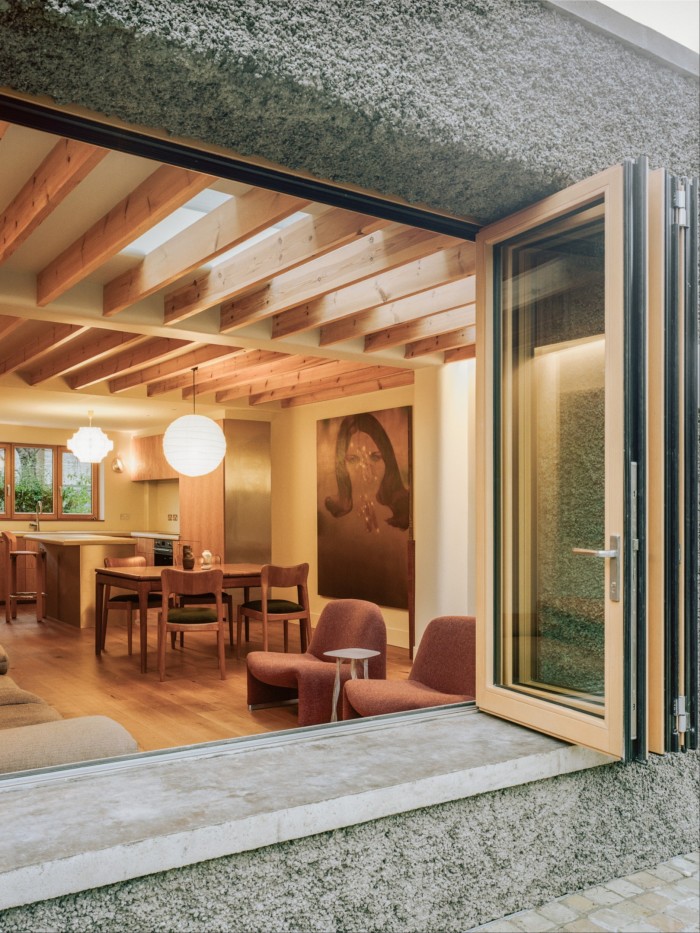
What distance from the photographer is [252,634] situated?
24.8 ft

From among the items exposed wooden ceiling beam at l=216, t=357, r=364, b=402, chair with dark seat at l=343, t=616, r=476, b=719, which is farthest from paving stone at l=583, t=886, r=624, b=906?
exposed wooden ceiling beam at l=216, t=357, r=364, b=402

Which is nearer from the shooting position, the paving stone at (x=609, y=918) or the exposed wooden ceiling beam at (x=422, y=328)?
the paving stone at (x=609, y=918)

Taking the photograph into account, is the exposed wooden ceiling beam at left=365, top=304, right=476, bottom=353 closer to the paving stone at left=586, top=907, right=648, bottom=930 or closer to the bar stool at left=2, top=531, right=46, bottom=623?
the paving stone at left=586, top=907, right=648, bottom=930

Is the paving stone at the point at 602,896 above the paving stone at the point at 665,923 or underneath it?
underneath

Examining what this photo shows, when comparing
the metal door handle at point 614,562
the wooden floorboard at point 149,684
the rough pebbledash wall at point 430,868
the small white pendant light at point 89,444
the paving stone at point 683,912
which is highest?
the small white pendant light at point 89,444

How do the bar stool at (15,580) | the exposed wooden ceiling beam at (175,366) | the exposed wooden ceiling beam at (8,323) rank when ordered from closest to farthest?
the exposed wooden ceiling beam at (8,323) < the exposed wooden ceiling beam at (175,366) < the bar stool at (15,580)

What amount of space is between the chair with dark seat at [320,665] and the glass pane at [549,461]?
1511 millimetres

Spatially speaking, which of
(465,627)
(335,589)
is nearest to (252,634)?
(335,589)

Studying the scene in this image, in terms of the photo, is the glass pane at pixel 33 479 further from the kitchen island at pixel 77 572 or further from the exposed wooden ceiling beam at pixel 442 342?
the exposed wooden ceiling beam at pixel 442 342

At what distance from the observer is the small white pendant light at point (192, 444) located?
596 centimetres

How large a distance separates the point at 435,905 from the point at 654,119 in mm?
2551

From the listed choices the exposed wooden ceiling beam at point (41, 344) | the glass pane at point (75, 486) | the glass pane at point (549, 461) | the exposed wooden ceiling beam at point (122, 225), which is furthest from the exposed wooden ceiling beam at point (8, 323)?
the glass pane at point (75, 486)

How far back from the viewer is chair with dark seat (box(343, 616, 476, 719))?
306 cm

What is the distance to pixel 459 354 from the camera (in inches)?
231
